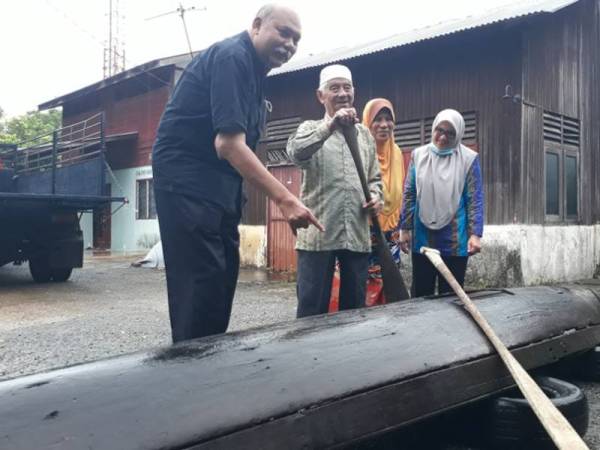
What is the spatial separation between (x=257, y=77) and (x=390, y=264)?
1.45 m

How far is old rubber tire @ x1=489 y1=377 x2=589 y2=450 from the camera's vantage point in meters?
2.21

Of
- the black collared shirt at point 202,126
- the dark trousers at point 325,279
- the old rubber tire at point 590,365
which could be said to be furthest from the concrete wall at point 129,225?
the black collared shirt at point 202,126

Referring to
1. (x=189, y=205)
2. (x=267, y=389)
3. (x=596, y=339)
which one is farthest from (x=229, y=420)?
(x=596, y=339)

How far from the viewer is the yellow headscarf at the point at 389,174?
12.5ft

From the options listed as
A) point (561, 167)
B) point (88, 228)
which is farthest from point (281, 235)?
point (88, 228)

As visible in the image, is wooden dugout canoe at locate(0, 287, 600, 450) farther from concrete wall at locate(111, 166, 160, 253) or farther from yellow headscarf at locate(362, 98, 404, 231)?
concrete wall at locate(111, 166, 160, 253)

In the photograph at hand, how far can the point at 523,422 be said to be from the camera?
2.21 meters

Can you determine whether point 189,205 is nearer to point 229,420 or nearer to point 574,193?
point 229,420

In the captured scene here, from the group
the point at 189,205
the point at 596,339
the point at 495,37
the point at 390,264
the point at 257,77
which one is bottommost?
the point at 596,339

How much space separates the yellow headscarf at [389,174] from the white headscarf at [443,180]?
0.70ft

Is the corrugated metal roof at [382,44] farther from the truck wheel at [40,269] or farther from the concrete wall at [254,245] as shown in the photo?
the truck wheel at [40,269]

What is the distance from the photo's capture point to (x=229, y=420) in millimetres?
1522

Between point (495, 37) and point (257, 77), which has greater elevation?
point (495, 37)

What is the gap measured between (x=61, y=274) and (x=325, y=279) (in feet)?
21.8
